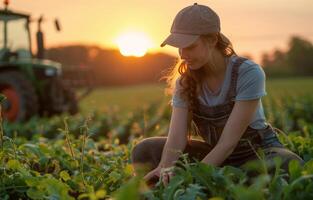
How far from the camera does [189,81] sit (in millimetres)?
3447

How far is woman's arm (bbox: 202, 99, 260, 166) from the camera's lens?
10.3 feet

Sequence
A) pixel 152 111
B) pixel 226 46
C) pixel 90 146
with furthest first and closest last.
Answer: pixel 152 111, pixel 90 146, pixel 226 46

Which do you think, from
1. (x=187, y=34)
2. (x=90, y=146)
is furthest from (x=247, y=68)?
(x=90, y=146)

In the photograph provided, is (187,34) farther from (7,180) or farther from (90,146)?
(90,146)

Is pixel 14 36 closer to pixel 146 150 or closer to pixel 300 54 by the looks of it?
pixel 146 150

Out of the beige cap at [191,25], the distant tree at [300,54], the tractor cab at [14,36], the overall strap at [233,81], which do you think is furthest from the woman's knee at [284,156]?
the distant tree at [300,54]

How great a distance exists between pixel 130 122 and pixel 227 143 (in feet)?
21.7

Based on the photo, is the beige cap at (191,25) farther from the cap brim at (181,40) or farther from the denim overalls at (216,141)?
the denim overalls at (216,141)

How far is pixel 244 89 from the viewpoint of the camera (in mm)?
3254

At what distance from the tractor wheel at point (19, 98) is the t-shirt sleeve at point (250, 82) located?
23.5 ft

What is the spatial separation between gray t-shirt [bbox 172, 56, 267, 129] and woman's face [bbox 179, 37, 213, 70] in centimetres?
22

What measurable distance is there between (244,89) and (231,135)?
0.26m

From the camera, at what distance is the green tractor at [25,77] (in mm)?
10125

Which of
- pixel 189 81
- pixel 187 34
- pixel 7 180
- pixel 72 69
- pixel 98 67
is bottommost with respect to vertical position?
pixel 98 67
